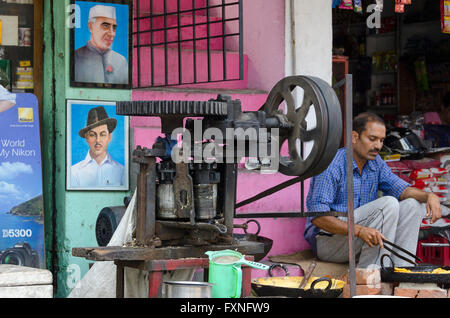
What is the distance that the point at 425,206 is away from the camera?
492cm

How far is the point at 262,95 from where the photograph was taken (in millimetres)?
4980

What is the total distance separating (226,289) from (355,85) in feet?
17.2

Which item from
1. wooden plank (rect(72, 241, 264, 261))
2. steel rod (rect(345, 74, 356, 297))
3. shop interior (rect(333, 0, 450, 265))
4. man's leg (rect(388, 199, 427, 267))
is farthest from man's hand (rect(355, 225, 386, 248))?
shop interior (rect(333, 0, 450, 265))

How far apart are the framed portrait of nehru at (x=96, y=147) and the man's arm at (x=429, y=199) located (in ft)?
6.20

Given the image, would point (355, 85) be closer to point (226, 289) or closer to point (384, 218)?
point (384, 218)

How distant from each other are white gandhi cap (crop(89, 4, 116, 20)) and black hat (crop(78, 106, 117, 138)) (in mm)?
577

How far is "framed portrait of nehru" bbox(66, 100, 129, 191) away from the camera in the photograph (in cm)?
446

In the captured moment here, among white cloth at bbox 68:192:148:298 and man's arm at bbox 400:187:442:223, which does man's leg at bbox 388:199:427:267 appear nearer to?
man's arm at bbox 400:187:442:223

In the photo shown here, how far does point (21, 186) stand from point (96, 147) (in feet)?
1.67

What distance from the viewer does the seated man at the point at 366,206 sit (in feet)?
14.9

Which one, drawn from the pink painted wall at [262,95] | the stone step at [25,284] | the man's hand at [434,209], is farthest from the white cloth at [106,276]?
the man's hand at [434,209]

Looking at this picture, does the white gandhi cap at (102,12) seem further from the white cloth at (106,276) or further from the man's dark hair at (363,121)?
the man's dark hair at (363,121)

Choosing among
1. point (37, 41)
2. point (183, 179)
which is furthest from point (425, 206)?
point (37, 41)

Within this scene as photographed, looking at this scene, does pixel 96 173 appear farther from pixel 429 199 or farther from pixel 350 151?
pixel 429 199
